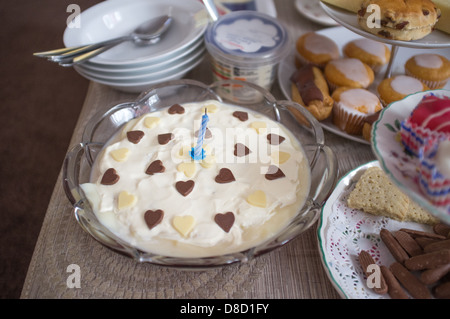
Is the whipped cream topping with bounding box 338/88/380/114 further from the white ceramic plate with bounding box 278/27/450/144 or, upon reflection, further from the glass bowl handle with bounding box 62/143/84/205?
the glass bowl handle with bounding box 62/143/84/205

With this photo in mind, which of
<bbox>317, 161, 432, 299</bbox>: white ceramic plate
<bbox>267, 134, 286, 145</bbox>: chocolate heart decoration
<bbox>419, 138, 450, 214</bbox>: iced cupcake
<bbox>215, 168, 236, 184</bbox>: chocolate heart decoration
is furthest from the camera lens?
<bbox>267, 134, 286, 145</bbox>: chocolate heart decoration

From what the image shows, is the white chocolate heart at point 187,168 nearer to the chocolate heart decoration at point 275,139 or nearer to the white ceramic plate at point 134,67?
the chocolate heart decoration at point 275,139

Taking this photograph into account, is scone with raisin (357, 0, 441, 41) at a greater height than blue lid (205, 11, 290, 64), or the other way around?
scone with raisin (357, 0, 441, 41)

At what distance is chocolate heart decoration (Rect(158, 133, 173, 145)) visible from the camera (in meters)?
1.00

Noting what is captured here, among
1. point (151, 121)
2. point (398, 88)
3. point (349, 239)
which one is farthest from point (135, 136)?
point (398, 88)

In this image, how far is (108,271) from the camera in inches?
34.9

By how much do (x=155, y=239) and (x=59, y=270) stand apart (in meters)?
0.29

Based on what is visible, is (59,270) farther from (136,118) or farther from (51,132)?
(51,132)

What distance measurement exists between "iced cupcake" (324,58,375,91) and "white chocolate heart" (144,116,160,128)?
0.62 m

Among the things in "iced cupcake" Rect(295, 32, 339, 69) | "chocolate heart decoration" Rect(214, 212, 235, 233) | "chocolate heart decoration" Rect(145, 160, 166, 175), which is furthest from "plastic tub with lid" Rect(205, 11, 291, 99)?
"chocolate heart decoration" Rect(214, 212, 235, 233)

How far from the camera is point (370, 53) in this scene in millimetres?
1321

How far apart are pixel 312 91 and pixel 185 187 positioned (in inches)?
21.9

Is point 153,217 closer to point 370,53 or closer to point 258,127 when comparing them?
point 258,127

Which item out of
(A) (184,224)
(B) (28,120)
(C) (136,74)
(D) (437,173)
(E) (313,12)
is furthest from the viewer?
(B) (28,120)
